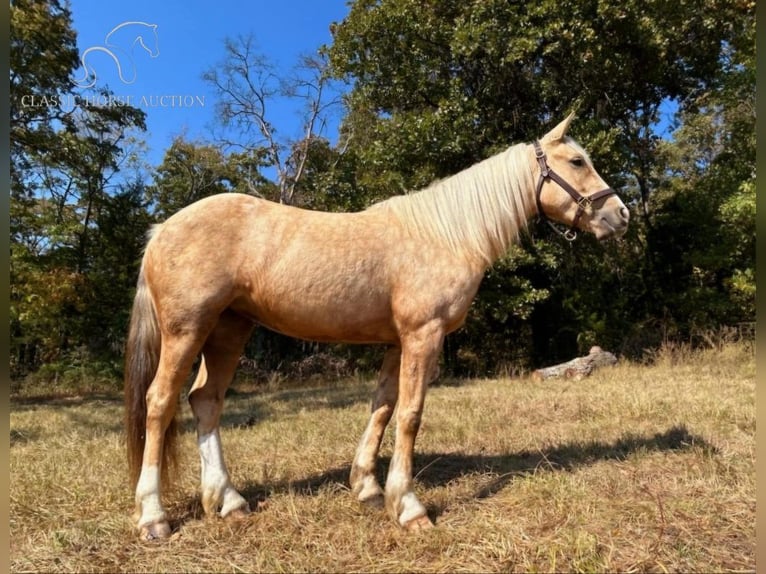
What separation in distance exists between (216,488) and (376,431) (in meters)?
1.14

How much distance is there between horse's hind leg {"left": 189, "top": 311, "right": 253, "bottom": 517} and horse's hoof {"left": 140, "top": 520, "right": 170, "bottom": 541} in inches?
11.6

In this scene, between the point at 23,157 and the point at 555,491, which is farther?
the point at 23,157

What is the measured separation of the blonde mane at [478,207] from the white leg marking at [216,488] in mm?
2013

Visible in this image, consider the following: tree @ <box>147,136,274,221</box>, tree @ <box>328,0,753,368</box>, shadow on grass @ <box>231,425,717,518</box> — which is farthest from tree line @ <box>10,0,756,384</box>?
shadow on grass @ <box>231,425,717,518</box>

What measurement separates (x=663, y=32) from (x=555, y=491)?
38.3 feet

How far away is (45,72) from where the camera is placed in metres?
10.9

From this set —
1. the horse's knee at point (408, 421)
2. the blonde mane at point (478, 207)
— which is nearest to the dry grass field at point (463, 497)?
the horse's knee at point (408, 421)

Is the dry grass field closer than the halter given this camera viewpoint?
Yes

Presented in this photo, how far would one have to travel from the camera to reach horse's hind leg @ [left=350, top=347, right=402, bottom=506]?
326 cm

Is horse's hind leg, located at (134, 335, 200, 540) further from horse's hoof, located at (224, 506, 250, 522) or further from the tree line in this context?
the tree line

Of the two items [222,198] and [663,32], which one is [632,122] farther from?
[222,198]

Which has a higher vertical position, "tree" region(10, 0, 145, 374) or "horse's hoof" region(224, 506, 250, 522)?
"tree" region(10, 0, 145, 374)

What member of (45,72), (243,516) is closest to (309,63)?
(45,72)

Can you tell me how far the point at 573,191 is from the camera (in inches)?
131
